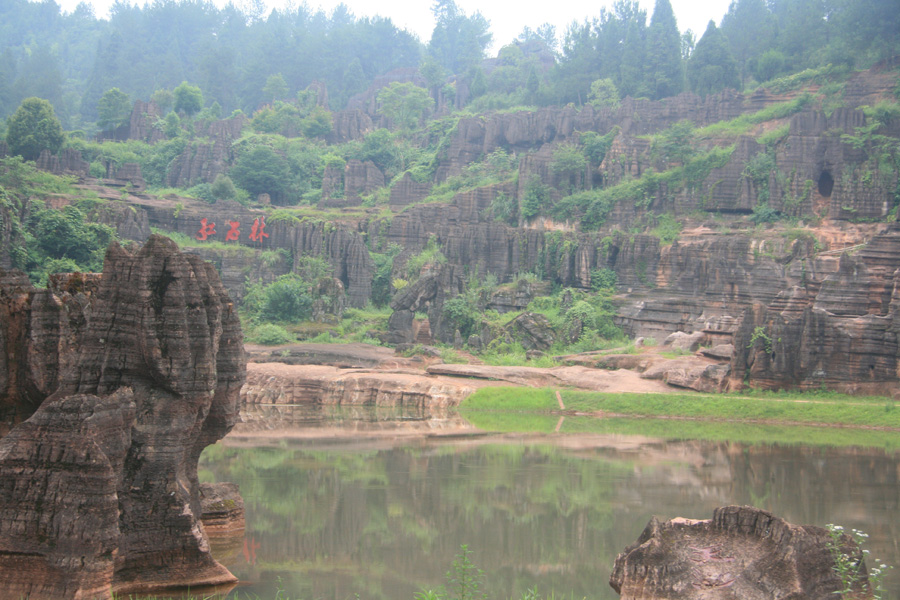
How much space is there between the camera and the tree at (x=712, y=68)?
65.3 meters

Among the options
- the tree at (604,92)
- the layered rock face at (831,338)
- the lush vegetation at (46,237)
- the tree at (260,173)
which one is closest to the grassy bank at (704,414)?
the layered rock face at (831,338)

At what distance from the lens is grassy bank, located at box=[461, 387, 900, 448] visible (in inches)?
1090

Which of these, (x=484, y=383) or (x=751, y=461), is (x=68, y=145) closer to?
(x=484, y=383)

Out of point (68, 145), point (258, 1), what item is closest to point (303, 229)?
point (68, 145)

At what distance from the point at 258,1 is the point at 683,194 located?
86450 mm

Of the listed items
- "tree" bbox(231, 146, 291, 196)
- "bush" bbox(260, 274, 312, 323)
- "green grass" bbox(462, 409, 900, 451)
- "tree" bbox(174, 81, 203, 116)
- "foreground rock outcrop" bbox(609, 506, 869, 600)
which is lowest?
"green grass" bbox(462, 409, 900, 451)

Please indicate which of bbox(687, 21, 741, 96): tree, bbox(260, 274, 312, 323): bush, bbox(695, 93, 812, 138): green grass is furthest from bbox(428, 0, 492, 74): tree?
bbox(260, 274, 312, 323): bush

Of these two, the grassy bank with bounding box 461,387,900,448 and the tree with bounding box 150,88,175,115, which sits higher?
the tree with bounding box 150,88,175,115

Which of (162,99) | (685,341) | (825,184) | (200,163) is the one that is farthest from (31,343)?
(162,99)

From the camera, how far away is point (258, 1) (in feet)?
394

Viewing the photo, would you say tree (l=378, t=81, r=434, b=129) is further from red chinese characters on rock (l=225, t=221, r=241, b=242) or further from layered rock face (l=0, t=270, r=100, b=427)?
layered rock face (l=0, t=270, r=100, b=427)

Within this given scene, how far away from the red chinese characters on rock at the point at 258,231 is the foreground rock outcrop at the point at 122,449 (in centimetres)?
3813

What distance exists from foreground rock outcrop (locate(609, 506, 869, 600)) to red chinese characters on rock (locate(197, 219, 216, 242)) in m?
42.7

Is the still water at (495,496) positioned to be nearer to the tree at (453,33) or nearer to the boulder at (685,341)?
the boulder at (685,341)
